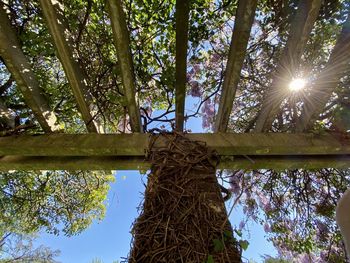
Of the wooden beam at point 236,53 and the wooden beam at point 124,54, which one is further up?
the wooden beam at point 124,54

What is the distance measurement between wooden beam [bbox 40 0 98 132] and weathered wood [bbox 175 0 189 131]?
653 millimetres

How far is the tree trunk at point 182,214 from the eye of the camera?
53.5 inches

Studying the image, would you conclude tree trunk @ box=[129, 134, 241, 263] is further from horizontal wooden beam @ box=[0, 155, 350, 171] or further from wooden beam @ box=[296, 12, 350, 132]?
wooden beam @ box=[296, 12, 350, 132]

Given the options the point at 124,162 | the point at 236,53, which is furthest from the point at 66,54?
the point at 236,53

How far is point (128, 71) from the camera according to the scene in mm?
1947

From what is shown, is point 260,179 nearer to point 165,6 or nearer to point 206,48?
point 206,48

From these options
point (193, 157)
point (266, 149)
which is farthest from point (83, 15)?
point (266, 149)

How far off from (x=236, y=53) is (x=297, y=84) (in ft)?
2.44

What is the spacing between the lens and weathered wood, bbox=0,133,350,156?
2086 millimetres

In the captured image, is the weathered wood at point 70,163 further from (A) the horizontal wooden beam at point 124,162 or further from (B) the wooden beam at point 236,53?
(B) the wooden beam at point 236,53

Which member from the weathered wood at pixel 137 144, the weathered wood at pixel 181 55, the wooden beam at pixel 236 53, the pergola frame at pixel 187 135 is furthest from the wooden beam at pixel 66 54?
the wooden beam at pixel 236 53

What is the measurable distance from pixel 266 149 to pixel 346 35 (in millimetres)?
849

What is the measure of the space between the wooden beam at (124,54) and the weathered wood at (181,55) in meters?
0.29

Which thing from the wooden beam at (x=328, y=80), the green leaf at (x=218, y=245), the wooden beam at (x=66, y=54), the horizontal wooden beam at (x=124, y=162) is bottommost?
the green leaf at (x=218, y=245)
